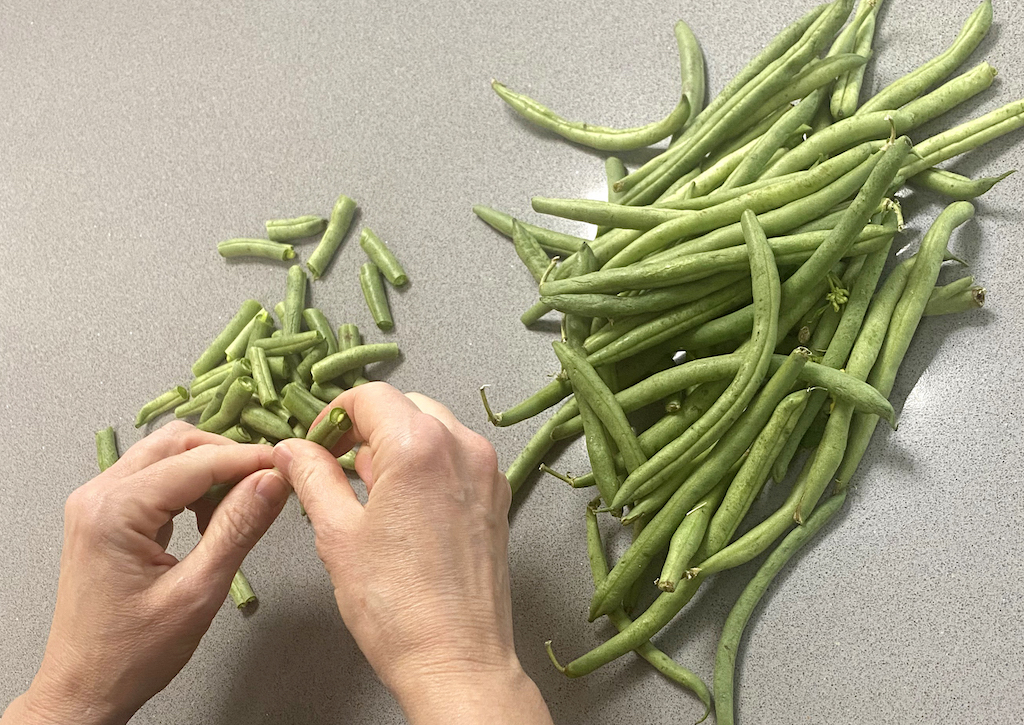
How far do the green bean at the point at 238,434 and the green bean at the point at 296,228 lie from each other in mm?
381

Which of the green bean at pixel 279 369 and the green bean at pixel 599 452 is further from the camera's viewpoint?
the green bean at pixel 279 369

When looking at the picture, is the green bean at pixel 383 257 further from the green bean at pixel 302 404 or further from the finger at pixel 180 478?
the finger at pixel 180 478

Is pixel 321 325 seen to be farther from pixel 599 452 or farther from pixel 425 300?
pixel 599 452

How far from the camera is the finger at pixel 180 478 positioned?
34.5 inches

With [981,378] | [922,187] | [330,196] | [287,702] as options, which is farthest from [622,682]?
[330,196]

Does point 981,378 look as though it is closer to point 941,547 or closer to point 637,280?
point 941,547

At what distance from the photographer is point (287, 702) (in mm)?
1172

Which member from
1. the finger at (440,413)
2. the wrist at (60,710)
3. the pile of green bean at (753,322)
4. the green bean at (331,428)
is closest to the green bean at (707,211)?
the pile of green bean at (753,322)

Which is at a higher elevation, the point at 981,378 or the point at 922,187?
the point at 922,187

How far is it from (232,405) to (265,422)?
0.06 m

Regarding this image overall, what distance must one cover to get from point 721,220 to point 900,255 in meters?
0.31

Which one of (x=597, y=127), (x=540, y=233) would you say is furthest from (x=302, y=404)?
(x=597, y=127)

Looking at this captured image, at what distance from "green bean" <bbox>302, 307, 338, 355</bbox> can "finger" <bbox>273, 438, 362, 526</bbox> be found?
1.37ft

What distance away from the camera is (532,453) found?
116cm
